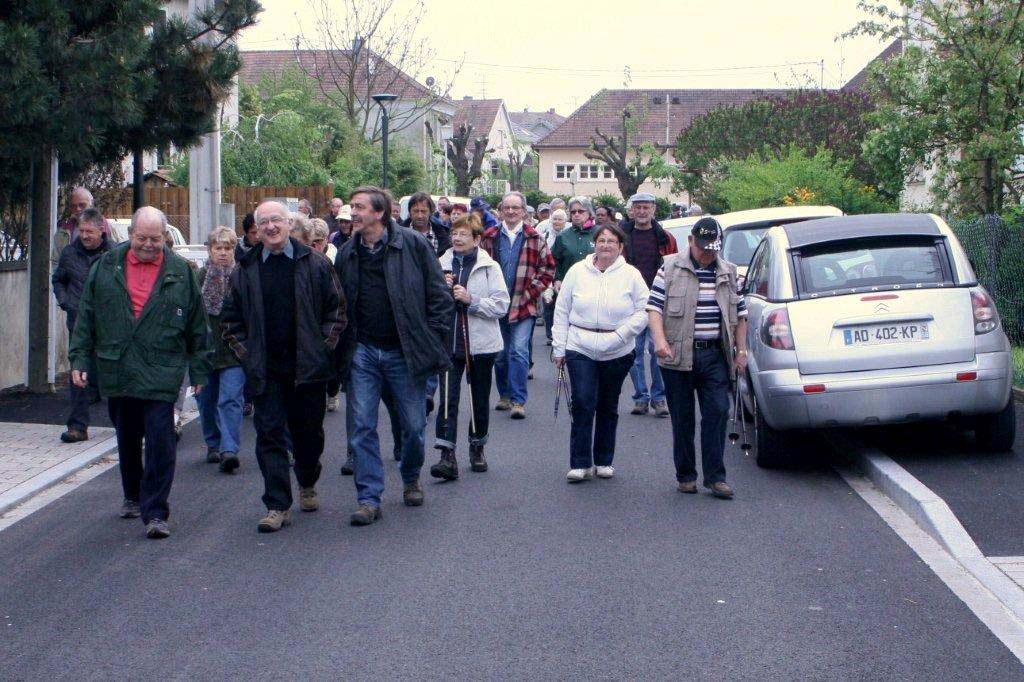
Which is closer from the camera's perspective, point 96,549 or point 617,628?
Result: point 617,628

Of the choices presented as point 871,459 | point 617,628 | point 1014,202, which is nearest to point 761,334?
point 871,459

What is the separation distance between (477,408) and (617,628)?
388 cm

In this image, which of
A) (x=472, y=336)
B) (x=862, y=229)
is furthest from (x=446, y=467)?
(x=862, y=229)

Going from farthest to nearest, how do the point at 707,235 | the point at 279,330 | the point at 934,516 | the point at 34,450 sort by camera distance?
1. the point at 34,450
2. the point at 707,235
3. the point at 279,330
4. the point at 934,516

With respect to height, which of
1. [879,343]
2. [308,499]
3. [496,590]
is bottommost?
[496,590]

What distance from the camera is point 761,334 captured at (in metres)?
9.35

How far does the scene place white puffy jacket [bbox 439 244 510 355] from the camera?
9.31 m

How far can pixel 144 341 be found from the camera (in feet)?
24.9

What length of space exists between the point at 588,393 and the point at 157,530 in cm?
293

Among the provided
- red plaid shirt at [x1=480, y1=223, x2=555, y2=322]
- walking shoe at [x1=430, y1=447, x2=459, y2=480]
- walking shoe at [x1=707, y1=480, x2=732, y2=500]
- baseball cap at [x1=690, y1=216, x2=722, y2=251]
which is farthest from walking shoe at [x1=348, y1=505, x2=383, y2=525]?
red plaid shirt at [x1=480, y1=223, x2=555, y2=322]

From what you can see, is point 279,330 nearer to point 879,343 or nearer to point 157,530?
point 157,530

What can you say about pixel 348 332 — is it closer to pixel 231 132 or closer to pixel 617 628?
pixel 617 628

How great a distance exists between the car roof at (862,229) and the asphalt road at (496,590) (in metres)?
1.67

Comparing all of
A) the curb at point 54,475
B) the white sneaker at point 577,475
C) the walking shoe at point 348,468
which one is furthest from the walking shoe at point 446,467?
the curb at point 54,475
